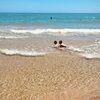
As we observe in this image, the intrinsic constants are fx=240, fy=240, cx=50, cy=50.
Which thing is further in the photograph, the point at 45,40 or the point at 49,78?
the point at 45,40

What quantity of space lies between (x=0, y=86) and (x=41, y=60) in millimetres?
2988

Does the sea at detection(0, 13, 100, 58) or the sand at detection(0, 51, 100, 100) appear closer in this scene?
the sand at detection(0, 51, 100, 100)

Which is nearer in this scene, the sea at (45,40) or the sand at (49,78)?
the sand at (49,78)

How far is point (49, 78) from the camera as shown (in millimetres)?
6660

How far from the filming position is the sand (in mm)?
5473

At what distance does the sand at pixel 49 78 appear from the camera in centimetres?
547

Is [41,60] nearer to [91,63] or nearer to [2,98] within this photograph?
A: [91,63]

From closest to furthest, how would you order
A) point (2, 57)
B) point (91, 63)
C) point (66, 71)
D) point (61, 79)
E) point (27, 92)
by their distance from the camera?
point (27, 92)
point (61, 79)
point (66, 71)
point (91, 63)
point (2, 57)

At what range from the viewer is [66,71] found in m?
7.32

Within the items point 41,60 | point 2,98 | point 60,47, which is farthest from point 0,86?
point 60,47

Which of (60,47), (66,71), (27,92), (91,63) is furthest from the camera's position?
(60,47)

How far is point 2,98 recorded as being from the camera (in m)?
5.26

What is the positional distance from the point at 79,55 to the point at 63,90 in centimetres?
404

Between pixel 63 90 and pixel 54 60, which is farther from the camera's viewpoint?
pixel 54 60
